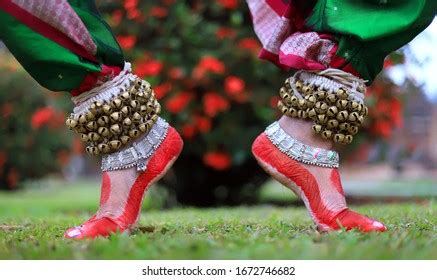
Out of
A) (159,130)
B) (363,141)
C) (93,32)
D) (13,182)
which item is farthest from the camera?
(13,182)

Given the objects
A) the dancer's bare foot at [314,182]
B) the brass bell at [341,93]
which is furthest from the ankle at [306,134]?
the brass bell at [341,93]

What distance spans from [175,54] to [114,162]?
232 centimetres

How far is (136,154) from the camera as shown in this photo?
69.2 inches

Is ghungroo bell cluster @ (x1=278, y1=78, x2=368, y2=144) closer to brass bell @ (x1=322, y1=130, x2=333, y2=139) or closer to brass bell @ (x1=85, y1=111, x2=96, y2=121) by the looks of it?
brass bell @ (x1=322, y1=130, x2=333, y2=139)

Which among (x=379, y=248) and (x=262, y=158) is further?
(x=262, y=158)

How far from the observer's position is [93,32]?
1669 mm

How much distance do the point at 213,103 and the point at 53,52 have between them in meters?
2.32

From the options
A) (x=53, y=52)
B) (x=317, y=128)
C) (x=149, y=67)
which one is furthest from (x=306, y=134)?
(x=149, y=67)

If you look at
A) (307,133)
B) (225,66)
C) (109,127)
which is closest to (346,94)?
(307,133)

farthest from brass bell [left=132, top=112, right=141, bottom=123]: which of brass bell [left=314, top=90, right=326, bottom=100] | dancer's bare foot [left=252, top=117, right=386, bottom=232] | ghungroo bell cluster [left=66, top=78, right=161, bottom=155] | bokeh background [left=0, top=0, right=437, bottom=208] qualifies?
bokeh background [left=0, top=0, right=437, bottom=208]

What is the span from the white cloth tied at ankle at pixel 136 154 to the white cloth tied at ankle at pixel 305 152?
341mm

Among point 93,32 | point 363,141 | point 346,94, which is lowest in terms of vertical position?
point 363,141

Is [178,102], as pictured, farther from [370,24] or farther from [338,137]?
[370,24]

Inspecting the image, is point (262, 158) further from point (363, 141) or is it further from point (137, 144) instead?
point (363, 141)
